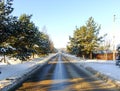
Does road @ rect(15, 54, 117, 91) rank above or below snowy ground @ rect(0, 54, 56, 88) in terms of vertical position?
below

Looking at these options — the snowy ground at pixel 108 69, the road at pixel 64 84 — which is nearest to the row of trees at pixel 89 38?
the snowy ground at pixel 108 69

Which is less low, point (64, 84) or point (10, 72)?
point (10, 72)

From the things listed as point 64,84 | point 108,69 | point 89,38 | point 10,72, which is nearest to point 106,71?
point 108,69

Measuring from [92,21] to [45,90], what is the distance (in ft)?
172

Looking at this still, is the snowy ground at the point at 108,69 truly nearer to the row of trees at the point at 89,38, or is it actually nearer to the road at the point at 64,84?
the road at the point at 64,84

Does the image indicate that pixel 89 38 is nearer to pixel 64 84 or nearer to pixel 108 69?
pixel 108 69

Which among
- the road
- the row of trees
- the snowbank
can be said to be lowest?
the road

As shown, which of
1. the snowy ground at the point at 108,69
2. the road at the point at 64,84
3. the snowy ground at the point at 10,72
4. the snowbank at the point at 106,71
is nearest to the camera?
the road at the point at 64,84

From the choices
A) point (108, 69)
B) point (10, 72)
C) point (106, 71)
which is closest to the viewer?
point (10, 72)

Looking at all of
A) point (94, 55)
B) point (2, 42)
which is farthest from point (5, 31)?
point (94, 55)

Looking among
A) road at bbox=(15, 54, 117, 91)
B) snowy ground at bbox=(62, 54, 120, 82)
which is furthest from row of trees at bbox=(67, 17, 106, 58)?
road at bbox=(15, 54, 117, 91)

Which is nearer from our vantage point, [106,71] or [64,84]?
[64,84]

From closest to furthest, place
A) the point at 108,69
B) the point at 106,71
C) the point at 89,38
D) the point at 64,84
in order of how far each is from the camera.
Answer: the point at 64,84 → the point at 106,71 → the point at 108,69 → the point at 89,38

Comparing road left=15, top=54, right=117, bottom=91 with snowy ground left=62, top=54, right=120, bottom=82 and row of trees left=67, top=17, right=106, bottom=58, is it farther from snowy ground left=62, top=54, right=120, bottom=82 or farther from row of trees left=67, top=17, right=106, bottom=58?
row of trees left=67, top=17, right=106, bottom=58
